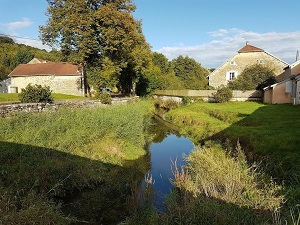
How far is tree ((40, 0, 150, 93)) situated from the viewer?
25.9m

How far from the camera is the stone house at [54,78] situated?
40750 mm

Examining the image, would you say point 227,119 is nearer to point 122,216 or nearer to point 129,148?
point 129,148

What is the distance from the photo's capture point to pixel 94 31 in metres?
27.0

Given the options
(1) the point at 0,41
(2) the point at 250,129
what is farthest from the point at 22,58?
(2) the point at 250,129

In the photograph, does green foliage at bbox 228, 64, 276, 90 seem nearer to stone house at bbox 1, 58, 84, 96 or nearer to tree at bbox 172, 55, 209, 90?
stone house at bbox 1, 58, 84, 96

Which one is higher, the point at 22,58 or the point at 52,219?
the point at 22,58

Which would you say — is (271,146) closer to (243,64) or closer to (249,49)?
(243,64)

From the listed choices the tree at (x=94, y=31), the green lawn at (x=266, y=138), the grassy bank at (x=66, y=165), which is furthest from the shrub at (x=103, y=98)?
the grassy bank at (x=66, y=165)

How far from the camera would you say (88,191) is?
9.71 m

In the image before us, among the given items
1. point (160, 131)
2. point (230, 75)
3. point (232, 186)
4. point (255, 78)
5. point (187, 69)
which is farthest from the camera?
point (187, 69)

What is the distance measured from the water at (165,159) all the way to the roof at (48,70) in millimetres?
24339

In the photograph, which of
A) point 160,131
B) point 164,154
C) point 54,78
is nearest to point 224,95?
point 160,131

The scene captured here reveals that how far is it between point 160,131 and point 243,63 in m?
26.6

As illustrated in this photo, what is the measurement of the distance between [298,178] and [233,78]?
3865 cm
